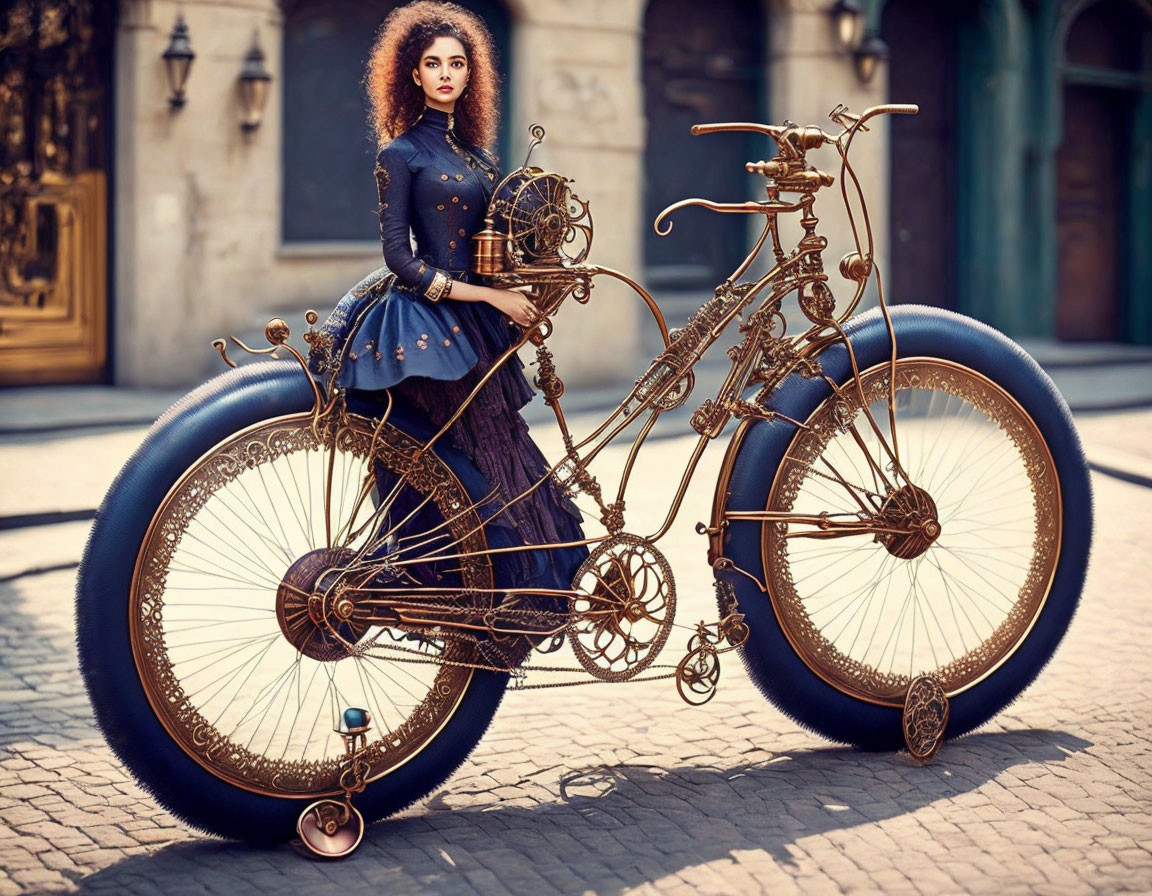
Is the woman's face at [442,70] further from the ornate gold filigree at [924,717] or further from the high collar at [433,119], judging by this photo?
the ornate gold filigree at [924,717]

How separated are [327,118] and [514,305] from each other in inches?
437

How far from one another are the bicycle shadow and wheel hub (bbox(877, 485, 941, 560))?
0.58m

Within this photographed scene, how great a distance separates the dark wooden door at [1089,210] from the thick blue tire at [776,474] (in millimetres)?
16048

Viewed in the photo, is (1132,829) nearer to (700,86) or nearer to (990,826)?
(990,826)

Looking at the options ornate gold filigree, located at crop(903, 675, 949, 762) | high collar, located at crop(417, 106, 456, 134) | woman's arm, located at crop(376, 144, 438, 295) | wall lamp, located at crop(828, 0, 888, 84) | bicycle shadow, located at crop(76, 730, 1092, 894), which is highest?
wall lamp, located at crop(828, 0, 888, 84)

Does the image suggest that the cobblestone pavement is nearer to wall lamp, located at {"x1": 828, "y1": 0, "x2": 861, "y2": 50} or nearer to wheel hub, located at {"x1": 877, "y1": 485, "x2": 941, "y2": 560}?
wheel hub, located at {"x1": 877, "y1": 485, "x2": 941, "y2": 560}

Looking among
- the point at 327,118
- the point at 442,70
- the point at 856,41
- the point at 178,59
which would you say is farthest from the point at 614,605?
the point at 856,41

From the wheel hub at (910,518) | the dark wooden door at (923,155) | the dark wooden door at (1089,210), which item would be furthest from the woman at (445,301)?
the dark wooden door at (1089,210)

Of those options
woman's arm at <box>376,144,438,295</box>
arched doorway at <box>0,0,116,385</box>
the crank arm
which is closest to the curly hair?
woman's arm at <box>376,144,438,295</box>

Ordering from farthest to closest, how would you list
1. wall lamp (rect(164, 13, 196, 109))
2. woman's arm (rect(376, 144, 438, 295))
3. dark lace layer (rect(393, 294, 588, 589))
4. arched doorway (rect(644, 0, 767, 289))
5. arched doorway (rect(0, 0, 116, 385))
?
arched doorway (rect(644, 0, 767, 289)) → arched doorway (rect(0, 0, 116, 385)) → wall lamp (rect(164, 13, 196, 109)) → dark lace layer (rect(393, 294, 588, 589)) → woman's arm (rect(376, 144, 438, 295))

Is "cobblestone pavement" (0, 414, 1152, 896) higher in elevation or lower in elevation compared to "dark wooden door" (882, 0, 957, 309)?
lower

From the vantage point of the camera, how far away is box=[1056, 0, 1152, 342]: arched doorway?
20.6 m

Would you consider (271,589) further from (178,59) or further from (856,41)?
(856,41)

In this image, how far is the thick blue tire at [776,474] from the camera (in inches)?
196
